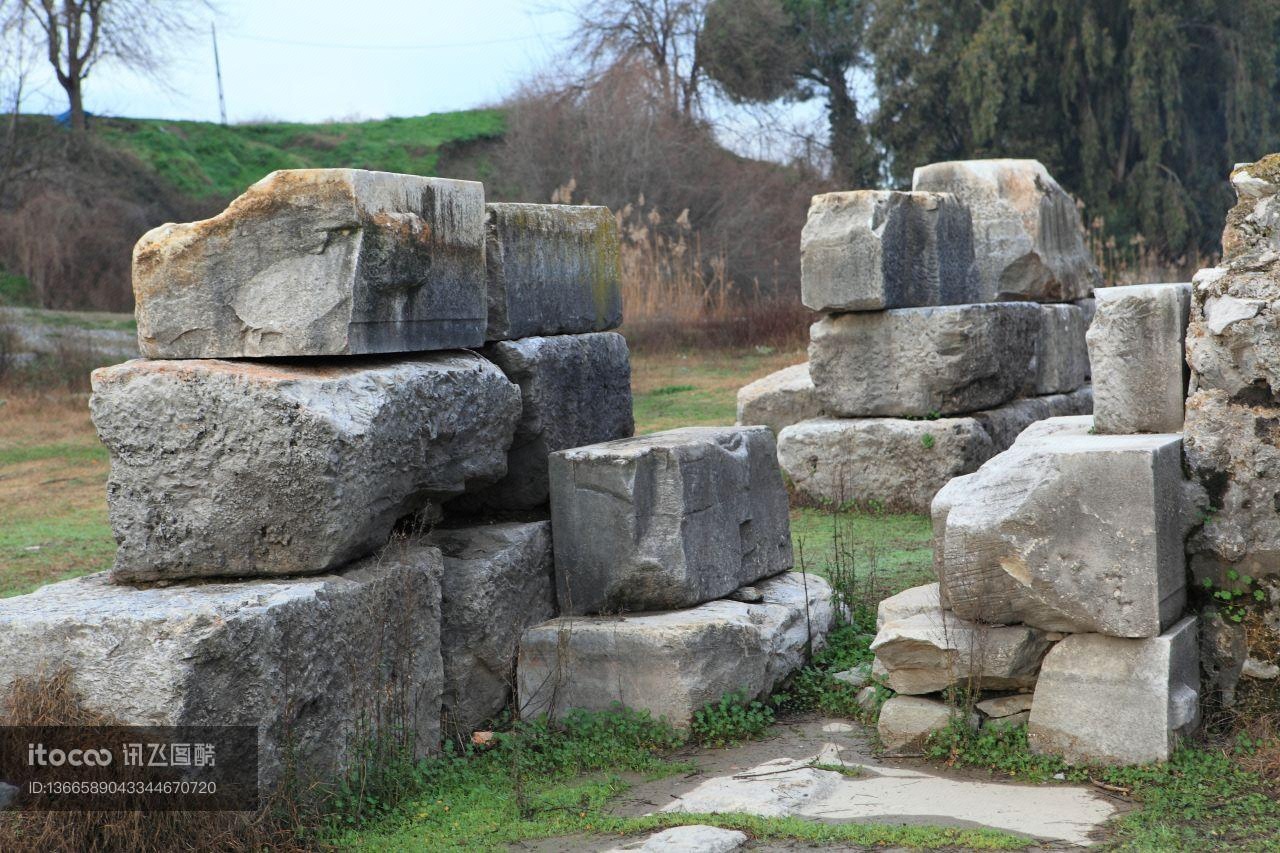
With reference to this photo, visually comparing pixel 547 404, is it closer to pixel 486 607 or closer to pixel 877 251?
pixel 486 607

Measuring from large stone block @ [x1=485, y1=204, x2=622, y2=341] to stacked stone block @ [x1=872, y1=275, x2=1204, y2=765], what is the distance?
167cm

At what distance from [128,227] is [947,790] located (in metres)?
21.0

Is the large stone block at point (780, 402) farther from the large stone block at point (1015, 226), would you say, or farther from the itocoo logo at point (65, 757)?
the itocoo logo at point (65, 757)

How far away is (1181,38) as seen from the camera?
20703mm

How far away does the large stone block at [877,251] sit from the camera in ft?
23.9

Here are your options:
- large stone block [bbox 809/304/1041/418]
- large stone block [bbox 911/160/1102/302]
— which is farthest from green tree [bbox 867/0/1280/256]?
large stone block [bbox 809/304/1041/418]

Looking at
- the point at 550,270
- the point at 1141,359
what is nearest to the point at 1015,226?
the point at 1141,359

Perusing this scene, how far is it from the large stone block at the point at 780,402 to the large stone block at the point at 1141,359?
4052 millimetres

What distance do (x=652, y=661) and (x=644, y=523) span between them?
19.3 inches

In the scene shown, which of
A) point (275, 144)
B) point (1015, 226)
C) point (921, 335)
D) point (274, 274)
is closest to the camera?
point (274, 274)

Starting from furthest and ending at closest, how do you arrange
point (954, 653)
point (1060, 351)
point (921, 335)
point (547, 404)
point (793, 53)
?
point (793, 53) < point (1060, 351) < point (921, 335) < point (547, 404) < point (954, 653)

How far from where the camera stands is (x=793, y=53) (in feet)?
85.0

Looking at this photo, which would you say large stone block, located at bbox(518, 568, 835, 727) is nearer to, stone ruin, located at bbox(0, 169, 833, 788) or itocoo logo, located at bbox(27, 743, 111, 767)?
stone ruin, located at bbox(0, 169, 833, 788)

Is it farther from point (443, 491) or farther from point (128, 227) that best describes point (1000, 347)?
point (128, 227)
